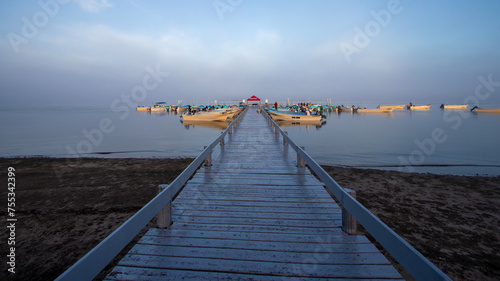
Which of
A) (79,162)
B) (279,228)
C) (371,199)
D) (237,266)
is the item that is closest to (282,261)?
(237,266)

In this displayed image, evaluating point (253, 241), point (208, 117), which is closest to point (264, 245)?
point (253, 241)

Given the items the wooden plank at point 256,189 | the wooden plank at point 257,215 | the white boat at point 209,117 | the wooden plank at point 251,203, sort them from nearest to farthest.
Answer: the wooden plank at point 257,215
the wooden plank at point 251,203
the wooden plank at point 256,189
the white boat at point 209,117

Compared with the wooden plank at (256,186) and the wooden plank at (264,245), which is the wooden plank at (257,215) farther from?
the wooden plank at (256,186)

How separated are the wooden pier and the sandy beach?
194 centimetres

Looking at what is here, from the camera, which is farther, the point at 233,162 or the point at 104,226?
the point at 233,162

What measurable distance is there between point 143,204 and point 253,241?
5564 mm

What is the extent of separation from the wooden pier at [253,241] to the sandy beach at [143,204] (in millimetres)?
1935

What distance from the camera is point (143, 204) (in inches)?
297

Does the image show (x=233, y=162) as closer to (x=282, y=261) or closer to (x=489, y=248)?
(x=282, y=261)

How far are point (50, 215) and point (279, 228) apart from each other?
6632 millimetres

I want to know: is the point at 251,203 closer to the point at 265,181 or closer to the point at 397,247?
the point at 265,181

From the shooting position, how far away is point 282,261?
279cm

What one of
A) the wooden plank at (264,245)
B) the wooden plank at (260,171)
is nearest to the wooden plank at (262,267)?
the wooden plank at (264,245)

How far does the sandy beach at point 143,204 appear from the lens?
183 inches
